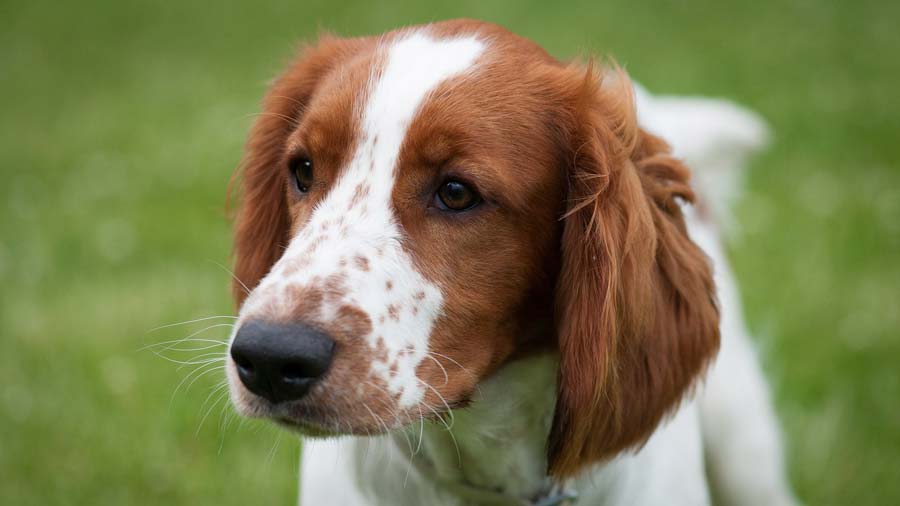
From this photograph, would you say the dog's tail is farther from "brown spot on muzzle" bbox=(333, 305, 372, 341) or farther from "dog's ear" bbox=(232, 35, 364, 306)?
"brown spot on muzzle" bbox=(333, 305, 372, 341)

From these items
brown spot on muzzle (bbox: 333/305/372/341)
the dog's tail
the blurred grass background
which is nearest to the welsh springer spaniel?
brown spot on muzzle (bbox: 333/305/372/341)

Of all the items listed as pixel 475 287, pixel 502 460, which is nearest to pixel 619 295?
pixel 475 287

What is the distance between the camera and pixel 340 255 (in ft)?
7.92

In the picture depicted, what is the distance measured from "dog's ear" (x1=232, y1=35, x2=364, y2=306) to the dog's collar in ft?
2.74

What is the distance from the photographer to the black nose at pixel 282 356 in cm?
219

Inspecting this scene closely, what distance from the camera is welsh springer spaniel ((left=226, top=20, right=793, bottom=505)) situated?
7.74 ft

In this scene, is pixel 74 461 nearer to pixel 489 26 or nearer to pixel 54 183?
pixel 489 26

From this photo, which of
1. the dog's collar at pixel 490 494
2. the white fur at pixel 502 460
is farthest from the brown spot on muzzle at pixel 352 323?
the dog's collar at pixel 490 494

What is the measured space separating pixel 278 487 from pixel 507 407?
5.83ft

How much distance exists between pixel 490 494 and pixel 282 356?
1.00m

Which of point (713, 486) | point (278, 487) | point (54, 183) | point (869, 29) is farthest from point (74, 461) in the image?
point (869, 29)

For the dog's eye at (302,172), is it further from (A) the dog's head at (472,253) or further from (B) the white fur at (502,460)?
(B) the white fur at (502,460)

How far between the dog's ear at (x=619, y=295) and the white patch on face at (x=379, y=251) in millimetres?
411

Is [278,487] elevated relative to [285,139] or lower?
lower
